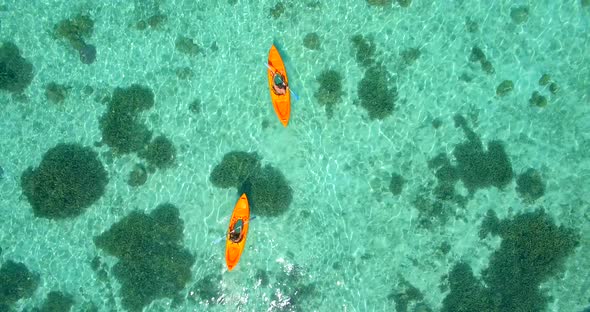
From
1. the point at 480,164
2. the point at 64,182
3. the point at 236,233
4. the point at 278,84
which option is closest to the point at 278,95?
the point at 278,84

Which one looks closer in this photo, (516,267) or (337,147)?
(516,267)

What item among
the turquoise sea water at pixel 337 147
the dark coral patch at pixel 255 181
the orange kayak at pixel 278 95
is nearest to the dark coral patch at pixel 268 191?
the dark coral patch at pixel 255 181

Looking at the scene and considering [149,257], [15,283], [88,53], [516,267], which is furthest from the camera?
[88,53]

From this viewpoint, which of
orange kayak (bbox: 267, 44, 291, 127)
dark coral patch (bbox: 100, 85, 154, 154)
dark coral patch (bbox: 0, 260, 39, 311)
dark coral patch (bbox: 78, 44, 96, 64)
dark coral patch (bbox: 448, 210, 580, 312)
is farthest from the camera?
dark coral patch (bbox: 78, 44, 96, 64)

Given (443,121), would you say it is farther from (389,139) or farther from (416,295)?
(416,295)

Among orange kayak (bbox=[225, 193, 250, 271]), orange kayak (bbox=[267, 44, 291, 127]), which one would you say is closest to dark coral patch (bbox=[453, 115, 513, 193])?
orange kayak (bbox=[267, 44, 291, 127])

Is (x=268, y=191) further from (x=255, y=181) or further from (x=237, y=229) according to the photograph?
(x=237, y=229)

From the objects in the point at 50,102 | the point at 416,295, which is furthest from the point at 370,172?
the point at 50,102

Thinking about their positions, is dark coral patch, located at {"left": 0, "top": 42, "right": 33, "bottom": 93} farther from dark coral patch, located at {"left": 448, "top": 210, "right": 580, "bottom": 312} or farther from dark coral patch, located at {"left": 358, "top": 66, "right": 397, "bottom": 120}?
dark coral patch, located at {"left": 448, "top": 210, "right": 580, "bottom": 312}
